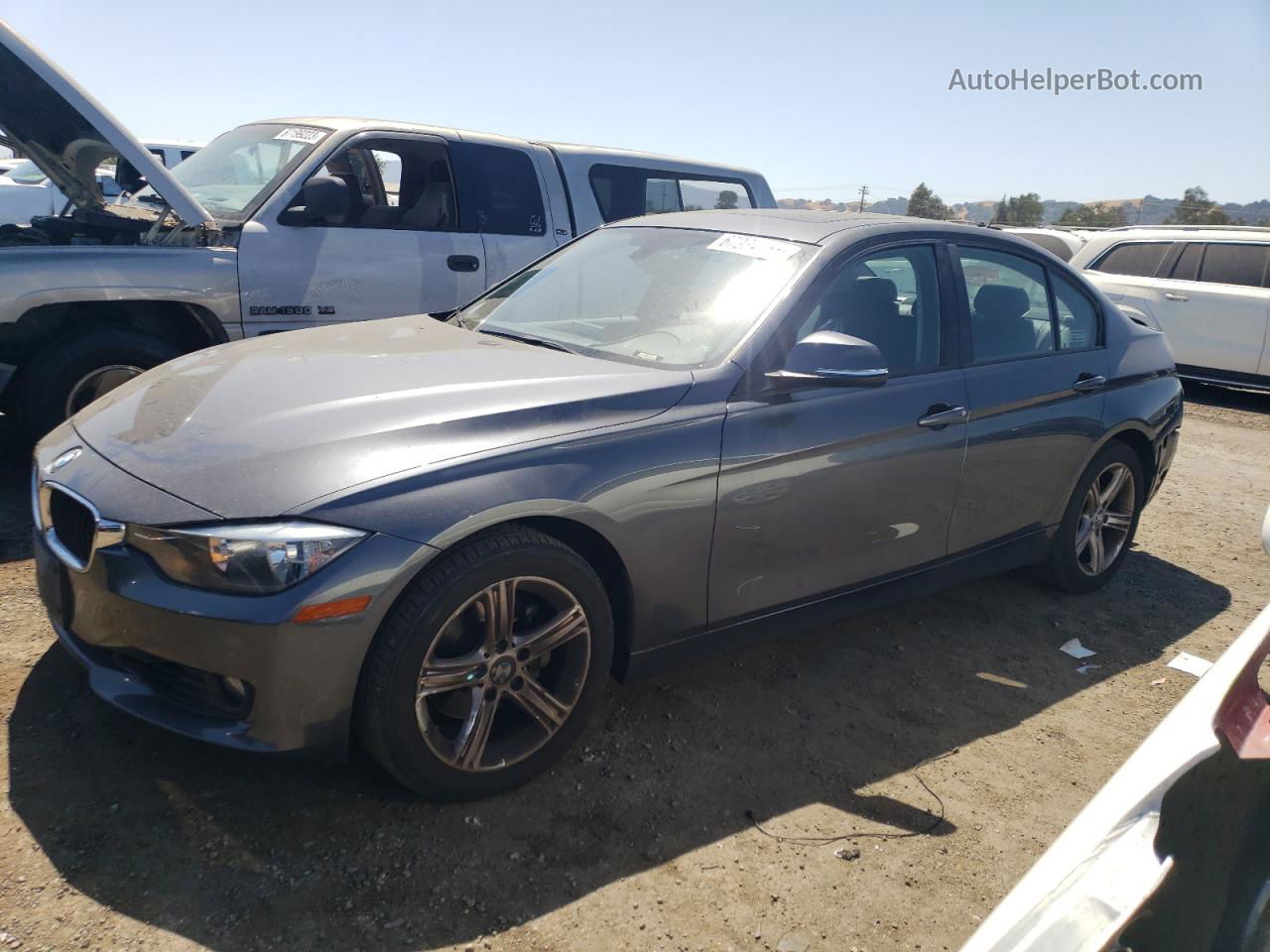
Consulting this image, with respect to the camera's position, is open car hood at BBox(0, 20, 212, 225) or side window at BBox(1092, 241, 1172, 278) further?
side window at BBox(1092, 241, 1172, 278)

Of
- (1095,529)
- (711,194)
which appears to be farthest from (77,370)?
(1095,529)

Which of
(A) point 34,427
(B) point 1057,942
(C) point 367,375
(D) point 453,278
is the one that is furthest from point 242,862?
(D) point 453,278

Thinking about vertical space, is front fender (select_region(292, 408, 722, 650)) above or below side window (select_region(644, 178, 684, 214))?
below

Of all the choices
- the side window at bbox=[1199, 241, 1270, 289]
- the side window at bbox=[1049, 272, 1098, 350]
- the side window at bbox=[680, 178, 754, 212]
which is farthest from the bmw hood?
the side window at bbox=[1199, 241, 1270, 289]

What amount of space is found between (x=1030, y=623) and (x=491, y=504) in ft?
9.76

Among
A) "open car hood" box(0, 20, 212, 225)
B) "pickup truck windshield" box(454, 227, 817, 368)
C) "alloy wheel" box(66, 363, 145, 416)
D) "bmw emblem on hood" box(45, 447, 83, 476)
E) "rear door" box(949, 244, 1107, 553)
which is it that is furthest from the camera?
"alloy wheel" box(66, 363, 145, 416)

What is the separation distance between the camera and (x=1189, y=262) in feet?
35.6

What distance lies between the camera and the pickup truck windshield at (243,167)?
5648 millimetres

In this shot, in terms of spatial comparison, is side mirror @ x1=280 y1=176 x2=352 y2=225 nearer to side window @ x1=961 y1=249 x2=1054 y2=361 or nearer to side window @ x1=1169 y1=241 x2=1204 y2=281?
side window @ x1=961 y1=249 x2=1054 y2=361

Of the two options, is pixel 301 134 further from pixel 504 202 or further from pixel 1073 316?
pixel 1073 316

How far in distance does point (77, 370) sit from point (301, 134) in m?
1.99

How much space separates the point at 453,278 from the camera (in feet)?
19.9

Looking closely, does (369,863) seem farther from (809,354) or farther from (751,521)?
(809,354)

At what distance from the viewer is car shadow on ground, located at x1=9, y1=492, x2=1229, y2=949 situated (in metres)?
2.41
